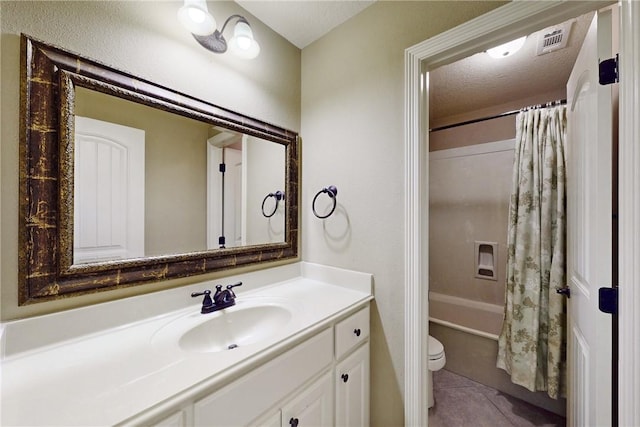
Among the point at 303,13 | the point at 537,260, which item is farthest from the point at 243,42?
the point at 537,260

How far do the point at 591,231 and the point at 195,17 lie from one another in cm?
178

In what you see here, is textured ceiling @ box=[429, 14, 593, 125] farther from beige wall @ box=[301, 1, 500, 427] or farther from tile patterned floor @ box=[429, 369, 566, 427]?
tile patterned floor @ box=[429, 369, 566, 427]

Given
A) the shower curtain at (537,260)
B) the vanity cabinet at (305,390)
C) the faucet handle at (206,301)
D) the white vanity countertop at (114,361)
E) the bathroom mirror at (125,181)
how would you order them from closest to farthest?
the white vanity countertop at (114,361)
the vanity cabinet at (305,390)
the bathroom mirror at (125,181)
the faucet handle at (206,301)
the shower curtain at (537,260)

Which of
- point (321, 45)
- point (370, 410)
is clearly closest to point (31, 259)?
point (370, 410)

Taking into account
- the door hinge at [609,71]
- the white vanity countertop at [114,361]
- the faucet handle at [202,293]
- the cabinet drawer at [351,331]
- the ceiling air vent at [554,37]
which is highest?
the ceiling air vent at [554,37]

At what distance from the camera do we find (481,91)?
205 centimetres

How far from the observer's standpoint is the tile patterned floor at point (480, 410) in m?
1.51

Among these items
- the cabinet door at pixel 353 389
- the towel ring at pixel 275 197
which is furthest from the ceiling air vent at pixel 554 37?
the cabinet door at pixel 353 389

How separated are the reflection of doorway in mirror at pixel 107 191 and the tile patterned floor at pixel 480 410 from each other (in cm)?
201

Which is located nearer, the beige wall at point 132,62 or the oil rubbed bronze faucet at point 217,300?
the beige wall at point 132,62

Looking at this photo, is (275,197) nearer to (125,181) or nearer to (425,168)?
(125,181)

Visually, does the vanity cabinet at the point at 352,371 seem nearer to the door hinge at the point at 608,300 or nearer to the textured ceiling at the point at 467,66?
the door hinge at the point at 608,300

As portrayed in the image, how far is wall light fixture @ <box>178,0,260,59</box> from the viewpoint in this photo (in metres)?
0.96

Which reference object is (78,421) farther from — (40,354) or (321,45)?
(321,45)
